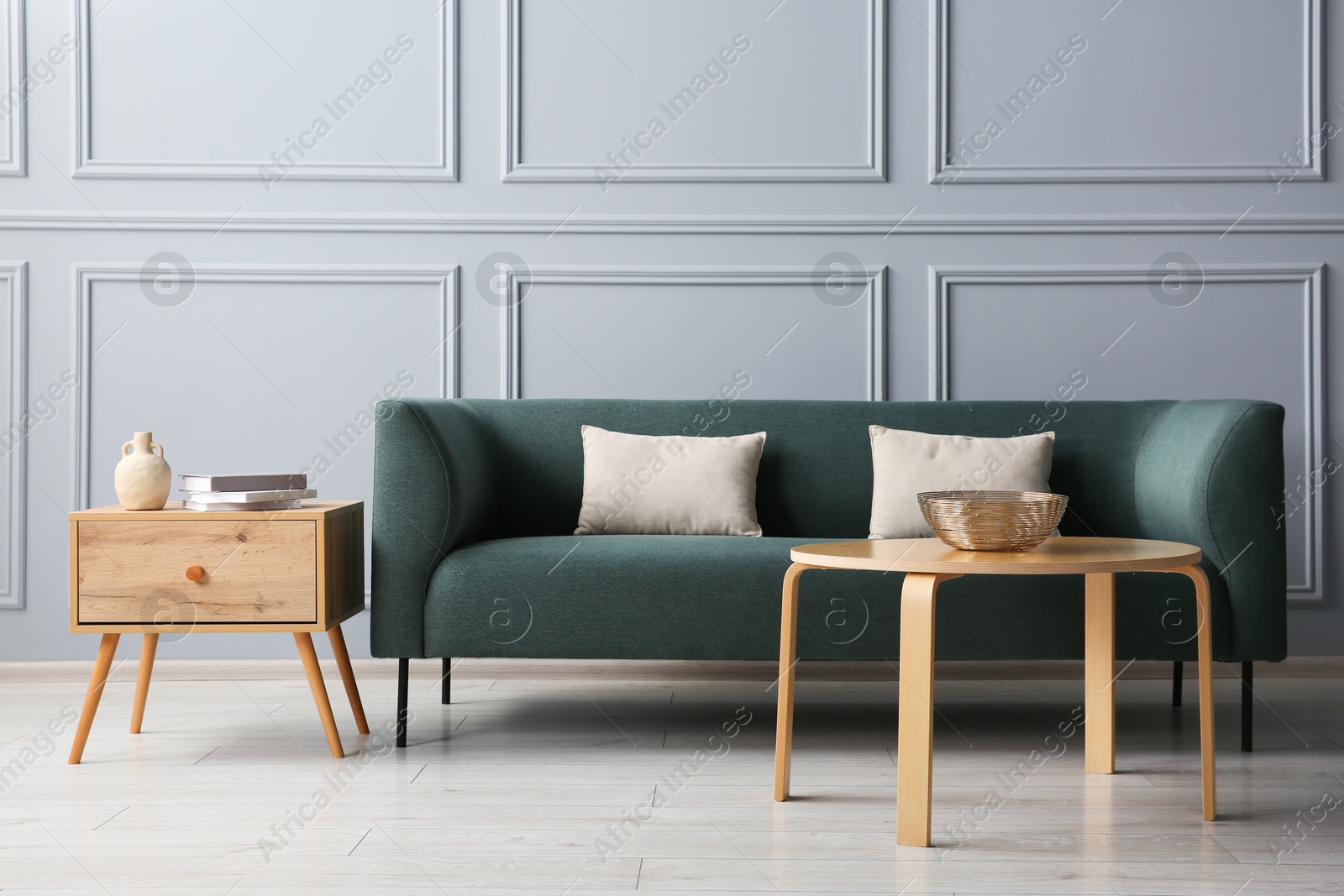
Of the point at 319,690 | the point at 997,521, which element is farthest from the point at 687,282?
the point at 997,521

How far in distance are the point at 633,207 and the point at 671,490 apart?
0.96m

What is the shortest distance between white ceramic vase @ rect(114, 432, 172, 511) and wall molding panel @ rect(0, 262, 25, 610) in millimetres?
1123

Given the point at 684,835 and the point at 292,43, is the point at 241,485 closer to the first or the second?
the point at 684,835

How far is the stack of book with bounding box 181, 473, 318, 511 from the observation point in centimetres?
213

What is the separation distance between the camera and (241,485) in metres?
2.13

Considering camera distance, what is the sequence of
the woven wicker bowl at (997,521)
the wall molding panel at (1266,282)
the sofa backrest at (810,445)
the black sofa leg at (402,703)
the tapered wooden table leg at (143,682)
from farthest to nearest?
the wall molding panel at (1266,282), the sofa backrest at (810,445), the tapered wooden table leg at (143,682), the black sofa leg at (402,703), the woven wicker bowl at (997,521)

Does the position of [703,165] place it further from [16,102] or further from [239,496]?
[16,102]

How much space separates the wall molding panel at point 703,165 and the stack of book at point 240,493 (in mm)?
1262

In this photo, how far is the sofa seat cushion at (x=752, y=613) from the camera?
2.13m

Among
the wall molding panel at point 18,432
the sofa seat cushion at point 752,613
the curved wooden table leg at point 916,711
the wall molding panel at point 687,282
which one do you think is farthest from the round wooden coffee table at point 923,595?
the wall molding panel at point 18,432

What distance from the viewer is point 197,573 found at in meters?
2.08

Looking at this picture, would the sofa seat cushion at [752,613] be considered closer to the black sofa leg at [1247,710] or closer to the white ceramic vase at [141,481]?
the black sofa leg at [1247,710]

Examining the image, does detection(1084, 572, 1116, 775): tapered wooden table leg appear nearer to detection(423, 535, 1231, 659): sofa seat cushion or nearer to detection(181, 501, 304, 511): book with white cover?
detection(423, 535, 1231, 659): sofa seat cushion

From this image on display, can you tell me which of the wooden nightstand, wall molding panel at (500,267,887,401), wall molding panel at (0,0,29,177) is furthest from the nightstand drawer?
wall molding panel at (0,0,29,177)
